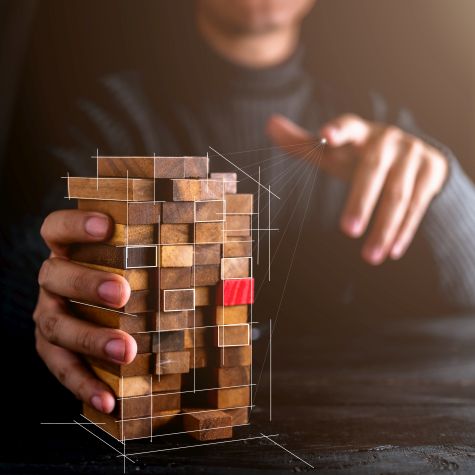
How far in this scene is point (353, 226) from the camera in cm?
233

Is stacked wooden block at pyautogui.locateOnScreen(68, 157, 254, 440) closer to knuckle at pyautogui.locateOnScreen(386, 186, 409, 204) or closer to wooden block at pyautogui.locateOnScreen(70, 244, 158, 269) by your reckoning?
wooden block at pyautogui.locateOnScreen(70, 244, 158, 269)

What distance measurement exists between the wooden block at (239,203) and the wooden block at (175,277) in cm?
15

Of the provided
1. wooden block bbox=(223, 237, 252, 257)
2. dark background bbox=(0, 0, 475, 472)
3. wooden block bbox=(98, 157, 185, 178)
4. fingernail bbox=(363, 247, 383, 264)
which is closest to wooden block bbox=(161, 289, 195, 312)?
wooden block bbox=(223, 237, 252, 257)

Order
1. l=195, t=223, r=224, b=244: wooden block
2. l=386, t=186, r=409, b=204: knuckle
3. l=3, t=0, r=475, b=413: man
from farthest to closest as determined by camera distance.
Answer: l=3, t=0, r=475, b=413: man, l=386, t=186, r=409, b=204: knuckle, l=195, t=223, r=224, b=244: wooden block

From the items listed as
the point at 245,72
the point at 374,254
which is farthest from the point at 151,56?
the point at 374,254

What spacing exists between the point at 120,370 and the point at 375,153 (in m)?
1.12

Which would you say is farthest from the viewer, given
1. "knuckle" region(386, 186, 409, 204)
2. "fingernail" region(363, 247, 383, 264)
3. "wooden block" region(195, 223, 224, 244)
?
"fingernail" region(363, 247, 383, 264)

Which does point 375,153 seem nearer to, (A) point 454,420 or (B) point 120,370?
(A) point 454,420

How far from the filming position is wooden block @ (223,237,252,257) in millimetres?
1524

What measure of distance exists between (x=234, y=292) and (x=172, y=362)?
17 cm

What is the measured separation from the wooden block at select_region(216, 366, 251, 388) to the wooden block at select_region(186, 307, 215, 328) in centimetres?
10

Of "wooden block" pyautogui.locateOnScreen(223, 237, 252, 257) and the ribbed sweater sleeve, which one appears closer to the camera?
"wooden block" pyautogui.locateOnScreen(223, 237, 252, 257)

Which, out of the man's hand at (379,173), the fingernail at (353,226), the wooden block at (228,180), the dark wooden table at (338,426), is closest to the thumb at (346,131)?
the man's hand at (379,173)

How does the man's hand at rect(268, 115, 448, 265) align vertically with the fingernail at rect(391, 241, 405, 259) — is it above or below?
above
